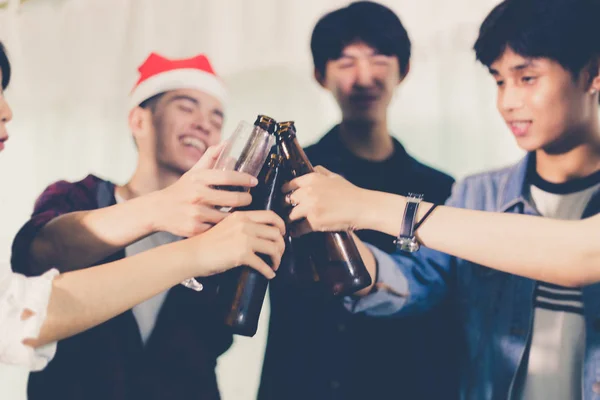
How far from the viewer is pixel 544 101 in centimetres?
89

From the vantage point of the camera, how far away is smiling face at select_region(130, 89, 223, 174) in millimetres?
1125

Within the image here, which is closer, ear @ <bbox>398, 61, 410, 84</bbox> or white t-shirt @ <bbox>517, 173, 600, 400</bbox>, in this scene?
white t-shirt @ <bbox>517, 173, 600, 400</bbox>

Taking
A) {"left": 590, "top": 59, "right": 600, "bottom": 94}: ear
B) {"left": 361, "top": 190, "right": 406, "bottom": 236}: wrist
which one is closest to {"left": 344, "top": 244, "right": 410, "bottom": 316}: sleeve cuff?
{"left": 361, "top": 190, "right": 406, "bottom": 236}: wrist

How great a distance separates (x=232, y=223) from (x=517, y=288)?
46cm

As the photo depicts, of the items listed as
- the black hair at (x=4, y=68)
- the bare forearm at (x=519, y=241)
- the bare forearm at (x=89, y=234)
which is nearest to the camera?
the bare forearm at (x=519, y=241)

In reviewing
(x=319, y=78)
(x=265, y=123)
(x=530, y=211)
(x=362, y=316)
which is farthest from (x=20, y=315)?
(x=530, y=211)

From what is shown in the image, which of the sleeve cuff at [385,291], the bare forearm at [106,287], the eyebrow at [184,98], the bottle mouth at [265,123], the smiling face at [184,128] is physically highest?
the eyebrow at [184,98]

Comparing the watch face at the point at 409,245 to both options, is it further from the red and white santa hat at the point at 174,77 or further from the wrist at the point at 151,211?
the red and white santa hat at the point at 174,77

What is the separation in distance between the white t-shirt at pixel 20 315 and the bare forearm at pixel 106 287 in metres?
0.01

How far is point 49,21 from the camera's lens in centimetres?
125

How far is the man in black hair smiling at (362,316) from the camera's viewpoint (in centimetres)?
98

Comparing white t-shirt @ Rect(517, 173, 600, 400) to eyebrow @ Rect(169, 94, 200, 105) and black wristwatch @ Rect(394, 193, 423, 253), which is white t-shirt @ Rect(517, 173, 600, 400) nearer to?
black wristwatch @ Rect(394, 193, 423, 253)

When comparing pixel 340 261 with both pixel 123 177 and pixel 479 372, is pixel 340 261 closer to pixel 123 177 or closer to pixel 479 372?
pixel 479 372

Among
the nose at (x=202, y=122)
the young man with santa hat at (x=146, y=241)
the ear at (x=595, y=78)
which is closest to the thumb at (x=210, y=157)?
the young man with santa hat at (x=146, y=241)
